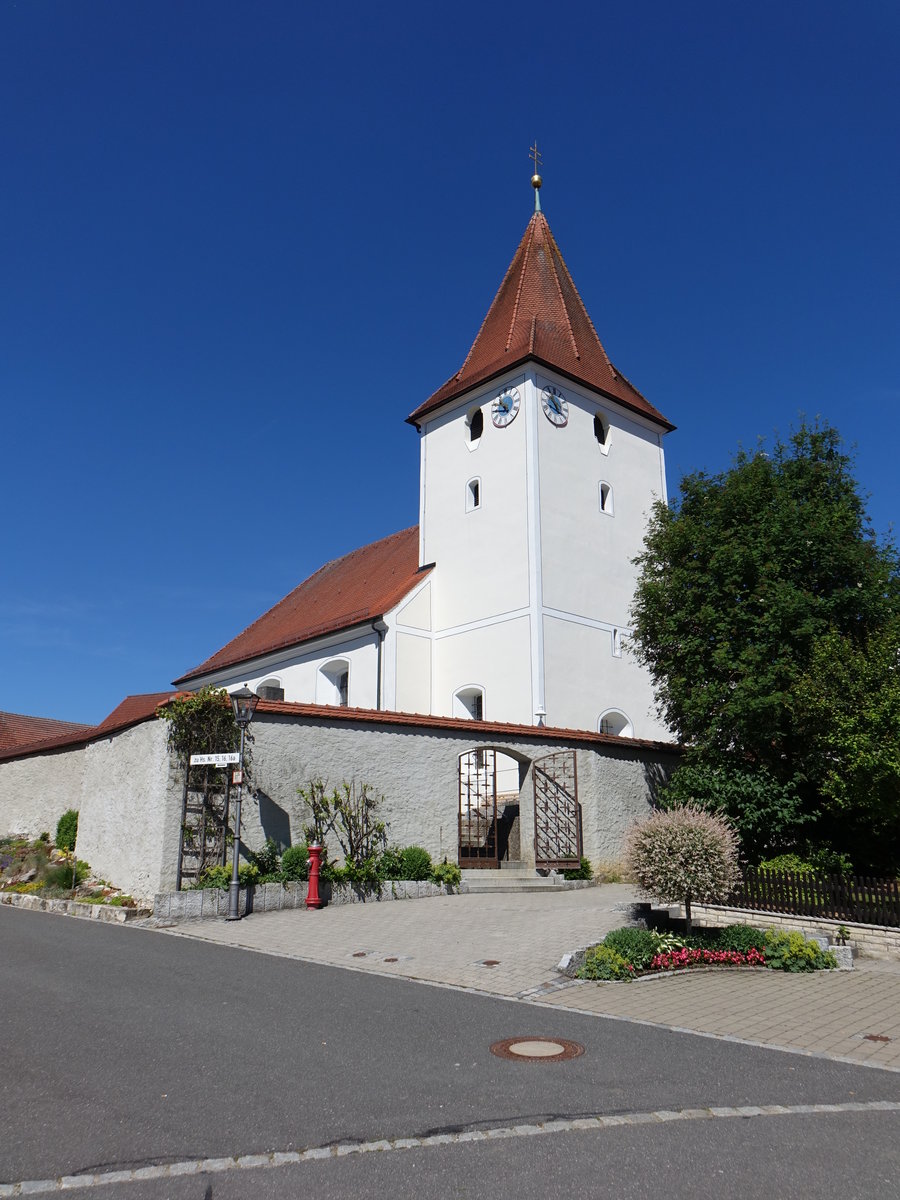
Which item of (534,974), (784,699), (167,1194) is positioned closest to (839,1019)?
(534,974)

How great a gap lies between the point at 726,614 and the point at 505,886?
6.25m

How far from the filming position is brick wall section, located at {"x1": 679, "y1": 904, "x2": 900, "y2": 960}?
11023 mm

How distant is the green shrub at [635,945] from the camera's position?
32.1ft

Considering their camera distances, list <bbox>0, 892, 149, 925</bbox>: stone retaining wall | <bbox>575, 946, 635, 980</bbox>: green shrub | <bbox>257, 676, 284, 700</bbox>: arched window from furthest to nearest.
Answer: <bbox>257, 676, 284, 700</bbox>: arched window → <bbox>0, 892, 149, 925</bbox>: stone retaining wall → <bbox>575, 946, 635, 980</bbox>: green shrub

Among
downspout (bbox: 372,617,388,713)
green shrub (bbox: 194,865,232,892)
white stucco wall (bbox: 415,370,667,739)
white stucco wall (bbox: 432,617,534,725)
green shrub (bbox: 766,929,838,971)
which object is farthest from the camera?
downspout (bbox: 372,617,388,713)

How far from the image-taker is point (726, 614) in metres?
16.8

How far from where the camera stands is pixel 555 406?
88.0 ft

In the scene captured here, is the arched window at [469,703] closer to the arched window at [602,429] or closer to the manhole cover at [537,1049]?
the arched window at [602,429]

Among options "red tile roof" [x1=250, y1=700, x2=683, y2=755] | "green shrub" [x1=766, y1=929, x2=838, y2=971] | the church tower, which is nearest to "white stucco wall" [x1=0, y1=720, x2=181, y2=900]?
"red tile roof" [x1=250, y1=700, x2=683, y2=755]

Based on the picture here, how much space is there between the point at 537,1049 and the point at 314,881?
803 cm

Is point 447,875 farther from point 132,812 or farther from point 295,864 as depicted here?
point 132,812

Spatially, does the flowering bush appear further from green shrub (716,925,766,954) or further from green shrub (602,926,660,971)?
green shrub (602,926,660,971)

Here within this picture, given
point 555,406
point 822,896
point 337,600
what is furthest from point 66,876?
point 555,406

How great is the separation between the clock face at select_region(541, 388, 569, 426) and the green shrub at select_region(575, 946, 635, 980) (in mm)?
18941
